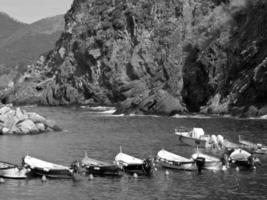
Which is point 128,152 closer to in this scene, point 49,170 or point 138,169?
point 138,169

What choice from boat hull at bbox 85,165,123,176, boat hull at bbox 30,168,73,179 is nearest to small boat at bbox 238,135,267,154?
boat hull at bbox 85,165,123,176

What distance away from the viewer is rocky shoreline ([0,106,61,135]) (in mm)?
117062

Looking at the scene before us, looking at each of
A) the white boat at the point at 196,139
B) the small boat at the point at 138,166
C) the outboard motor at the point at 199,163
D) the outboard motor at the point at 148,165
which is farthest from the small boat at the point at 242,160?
the white boat at the point at 196,139

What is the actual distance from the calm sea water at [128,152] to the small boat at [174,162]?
1.32 meters

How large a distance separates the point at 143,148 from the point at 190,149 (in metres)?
7.28

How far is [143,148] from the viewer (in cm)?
9750

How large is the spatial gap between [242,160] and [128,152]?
20.4 meters

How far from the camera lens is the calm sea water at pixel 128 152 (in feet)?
211

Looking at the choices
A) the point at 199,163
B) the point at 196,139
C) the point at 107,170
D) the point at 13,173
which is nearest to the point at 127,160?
the point at 107,170

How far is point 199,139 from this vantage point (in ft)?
326

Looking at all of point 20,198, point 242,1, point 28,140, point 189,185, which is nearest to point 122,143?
point 28,140

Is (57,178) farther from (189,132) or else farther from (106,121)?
(106,121)

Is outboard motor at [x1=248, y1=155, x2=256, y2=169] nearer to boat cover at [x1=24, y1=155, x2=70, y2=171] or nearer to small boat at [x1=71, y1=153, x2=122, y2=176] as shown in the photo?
small boat at [x1=71, y1=153, x2=122, y2=176]

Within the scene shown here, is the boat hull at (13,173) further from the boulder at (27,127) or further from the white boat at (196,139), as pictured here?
the boulder at (27,127)
